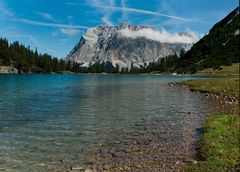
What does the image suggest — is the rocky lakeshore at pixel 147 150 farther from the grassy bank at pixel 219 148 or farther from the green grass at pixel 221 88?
the green grass at pixel 221 88

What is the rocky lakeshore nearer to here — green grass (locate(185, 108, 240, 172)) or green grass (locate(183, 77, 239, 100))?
green grass (locate(185, 108, 240, 172))

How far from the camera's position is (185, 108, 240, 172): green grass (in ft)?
47.9

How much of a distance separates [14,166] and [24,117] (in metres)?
15.7

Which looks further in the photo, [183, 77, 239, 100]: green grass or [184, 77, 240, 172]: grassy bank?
[183, 77, 239, 100]: green grass

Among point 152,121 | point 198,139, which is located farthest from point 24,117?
point 198,139

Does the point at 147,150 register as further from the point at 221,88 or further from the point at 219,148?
the point at 221,88

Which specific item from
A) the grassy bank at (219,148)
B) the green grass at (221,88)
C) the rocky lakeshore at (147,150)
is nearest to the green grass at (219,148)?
the grassy bank at (219,148)

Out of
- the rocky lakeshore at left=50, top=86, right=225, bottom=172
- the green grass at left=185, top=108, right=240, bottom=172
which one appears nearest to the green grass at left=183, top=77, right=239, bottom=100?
the green grass at left=185, top=108, right=240, bottom=172

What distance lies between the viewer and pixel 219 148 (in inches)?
679

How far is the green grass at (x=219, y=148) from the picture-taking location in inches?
575

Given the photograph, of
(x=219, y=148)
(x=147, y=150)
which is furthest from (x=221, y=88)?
(x=147, y=150)

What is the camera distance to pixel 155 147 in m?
19.1

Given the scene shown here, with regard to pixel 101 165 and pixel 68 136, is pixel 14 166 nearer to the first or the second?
pixel 101 165

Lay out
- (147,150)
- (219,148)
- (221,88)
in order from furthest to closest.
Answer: (221,88)
(147,150)
(219,148)
